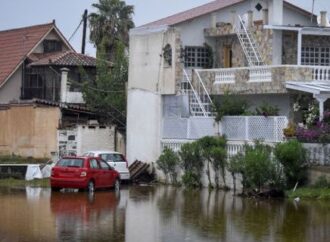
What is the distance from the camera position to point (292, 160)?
34.1 m

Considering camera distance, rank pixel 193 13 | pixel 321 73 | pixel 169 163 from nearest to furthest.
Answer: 1. pixel 321 73
2. pixel 169 163
3. pixel 193 13

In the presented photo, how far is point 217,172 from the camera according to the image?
38375 millimetres

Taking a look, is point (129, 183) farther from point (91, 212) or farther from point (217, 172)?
point (91, 212)

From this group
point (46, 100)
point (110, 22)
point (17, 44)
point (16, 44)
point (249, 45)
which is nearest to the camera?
point (249, 45)

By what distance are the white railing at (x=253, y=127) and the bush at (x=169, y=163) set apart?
95.9 inches

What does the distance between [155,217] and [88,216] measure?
6.15 feet

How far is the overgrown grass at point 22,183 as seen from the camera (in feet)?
131

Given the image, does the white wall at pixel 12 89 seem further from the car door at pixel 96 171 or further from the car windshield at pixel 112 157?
the car door at pixel 96 171

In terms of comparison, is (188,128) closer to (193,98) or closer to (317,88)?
(193,98)

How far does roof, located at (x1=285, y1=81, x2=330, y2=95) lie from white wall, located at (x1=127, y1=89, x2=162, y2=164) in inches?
277

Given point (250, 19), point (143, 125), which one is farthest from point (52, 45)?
point (250, 19)

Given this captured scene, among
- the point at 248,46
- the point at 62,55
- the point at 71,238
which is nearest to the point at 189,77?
the point at 248,46

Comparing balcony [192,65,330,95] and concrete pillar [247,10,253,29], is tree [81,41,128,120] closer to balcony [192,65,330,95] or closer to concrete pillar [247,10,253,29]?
balcony [192,65,330,95]

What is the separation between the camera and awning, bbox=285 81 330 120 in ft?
121
